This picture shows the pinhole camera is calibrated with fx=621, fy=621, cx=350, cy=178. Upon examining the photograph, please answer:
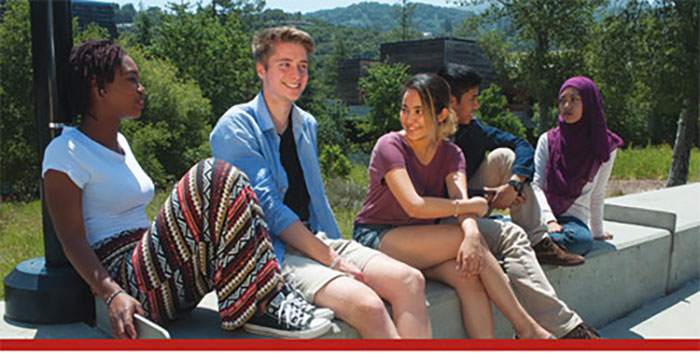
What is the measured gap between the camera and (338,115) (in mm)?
28844

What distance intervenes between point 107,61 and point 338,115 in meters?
26.5

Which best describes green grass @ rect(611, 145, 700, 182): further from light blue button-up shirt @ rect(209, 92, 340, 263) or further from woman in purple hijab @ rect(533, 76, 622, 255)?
light blue button-up shirt @ rect(209, 92, 340, 263)

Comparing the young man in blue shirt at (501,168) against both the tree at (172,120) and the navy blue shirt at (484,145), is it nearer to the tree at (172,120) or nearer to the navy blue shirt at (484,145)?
the navy blue shirt at (484,145)

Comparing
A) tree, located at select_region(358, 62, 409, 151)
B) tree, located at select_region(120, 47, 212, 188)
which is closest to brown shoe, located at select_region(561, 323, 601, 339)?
tree, located at select_region(120, 47, 212, 188)

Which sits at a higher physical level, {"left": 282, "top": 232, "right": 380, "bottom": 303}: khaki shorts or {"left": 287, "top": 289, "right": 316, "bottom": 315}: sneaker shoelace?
{"left": 282, "top": 232, "right": 380, "bottom": 303}: khaki shorts

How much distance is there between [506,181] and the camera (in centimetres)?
335

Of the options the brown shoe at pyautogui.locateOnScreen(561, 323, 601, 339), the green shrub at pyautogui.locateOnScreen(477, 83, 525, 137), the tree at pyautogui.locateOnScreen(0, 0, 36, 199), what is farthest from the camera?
the green shrub at pyautogui.locateOnScreen(477, 83, 525, 137)

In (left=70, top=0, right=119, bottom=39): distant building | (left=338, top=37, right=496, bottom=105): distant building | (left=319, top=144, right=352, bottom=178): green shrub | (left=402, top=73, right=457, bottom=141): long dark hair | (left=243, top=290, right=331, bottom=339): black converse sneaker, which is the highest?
(left=70, top=0, right=119, bottom=39): distant building

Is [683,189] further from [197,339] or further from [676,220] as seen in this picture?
[197,339]

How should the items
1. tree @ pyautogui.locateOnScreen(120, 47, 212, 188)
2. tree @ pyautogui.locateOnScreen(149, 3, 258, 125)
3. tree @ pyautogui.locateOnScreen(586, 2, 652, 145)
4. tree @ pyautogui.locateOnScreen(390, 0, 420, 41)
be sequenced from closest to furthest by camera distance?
tree @ pyautogui.locateOnScreen(586, 2, 652, 145)
tree @ pyautogui.locateOnScreen(120, 47, 212, 188)
tree @ pyautogui.locateOnScreen(149, 3, 258, 125)
tree @ pyautogui.locateOnScreen(390, 0, 420, 41)

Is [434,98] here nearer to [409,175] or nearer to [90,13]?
[409,175]

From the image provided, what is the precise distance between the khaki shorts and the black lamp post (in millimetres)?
854

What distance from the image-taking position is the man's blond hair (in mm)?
2719

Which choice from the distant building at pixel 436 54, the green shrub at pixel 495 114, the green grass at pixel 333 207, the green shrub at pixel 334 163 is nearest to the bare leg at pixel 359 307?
the green grass at pixel 333 207
